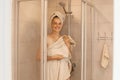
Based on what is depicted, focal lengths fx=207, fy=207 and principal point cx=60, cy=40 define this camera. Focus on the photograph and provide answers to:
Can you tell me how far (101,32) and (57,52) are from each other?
857 millimetres

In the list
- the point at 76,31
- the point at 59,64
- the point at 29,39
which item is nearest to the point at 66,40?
the point at 76,31

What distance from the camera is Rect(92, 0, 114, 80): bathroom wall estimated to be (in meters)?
2.73

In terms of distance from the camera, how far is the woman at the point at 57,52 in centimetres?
211

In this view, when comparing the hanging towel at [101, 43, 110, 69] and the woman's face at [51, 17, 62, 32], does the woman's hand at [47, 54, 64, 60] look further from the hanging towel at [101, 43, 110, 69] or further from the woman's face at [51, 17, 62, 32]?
the hanging towel at [101, 43, 110, 69]

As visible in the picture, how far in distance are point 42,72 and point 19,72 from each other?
10.4 inches

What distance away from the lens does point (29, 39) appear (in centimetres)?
210

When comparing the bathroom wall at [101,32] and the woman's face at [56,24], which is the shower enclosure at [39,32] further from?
the bathroom wall at [101,32]

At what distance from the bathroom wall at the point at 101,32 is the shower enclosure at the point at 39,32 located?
0.44 metres

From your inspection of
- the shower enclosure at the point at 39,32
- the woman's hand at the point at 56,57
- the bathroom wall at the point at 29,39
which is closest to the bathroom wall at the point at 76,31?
the shower enclosure at the point at 39,32

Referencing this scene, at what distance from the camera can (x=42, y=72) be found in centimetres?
207

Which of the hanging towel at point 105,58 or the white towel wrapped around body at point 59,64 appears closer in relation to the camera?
the white towel wrapped around body at point 59,64

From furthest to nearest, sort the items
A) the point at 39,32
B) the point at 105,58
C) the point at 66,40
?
1. the point at 105,58
2. the point at 66,40
3. the point at 39,32

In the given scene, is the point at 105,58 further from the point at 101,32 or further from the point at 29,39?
the point at 29,39

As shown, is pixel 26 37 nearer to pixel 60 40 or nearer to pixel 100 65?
pixel 60 40
